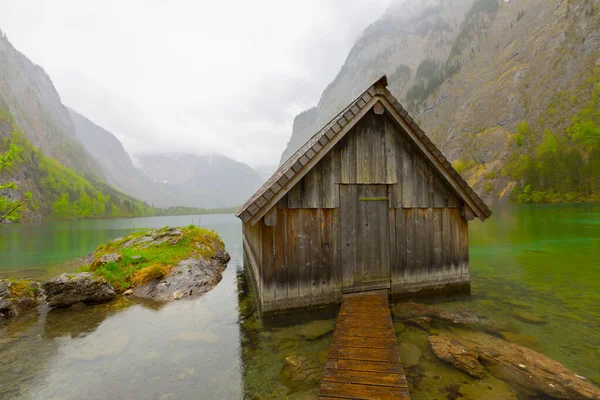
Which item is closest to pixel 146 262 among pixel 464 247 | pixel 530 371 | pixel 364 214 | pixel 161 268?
pixel 161 268

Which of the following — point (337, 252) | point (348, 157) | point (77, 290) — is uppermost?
point (348, 157)

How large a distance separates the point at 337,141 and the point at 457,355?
6.16m

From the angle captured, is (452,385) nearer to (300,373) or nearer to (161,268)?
(300,373)

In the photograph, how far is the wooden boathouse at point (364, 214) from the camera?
793 centimetres

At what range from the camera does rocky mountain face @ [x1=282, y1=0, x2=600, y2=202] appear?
7106 cm

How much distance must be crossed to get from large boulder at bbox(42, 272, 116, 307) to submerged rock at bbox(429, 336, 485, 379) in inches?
483

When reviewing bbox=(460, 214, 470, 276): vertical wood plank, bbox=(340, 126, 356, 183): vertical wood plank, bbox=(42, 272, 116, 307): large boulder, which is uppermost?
bbox=(340, 126, 356, 183): vertical wood plank

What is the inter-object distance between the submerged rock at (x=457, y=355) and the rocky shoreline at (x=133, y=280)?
382 inches

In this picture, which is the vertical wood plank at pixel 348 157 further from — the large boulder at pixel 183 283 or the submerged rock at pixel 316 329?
→ the large boulder at pixel 183 283

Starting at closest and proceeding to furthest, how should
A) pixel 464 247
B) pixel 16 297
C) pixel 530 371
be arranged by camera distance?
pixel 530 371 < pixel 464 247 < pixel 16 297

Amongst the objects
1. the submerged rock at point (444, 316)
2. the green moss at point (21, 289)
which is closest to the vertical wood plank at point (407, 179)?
the submerged rock at point (444, 316)

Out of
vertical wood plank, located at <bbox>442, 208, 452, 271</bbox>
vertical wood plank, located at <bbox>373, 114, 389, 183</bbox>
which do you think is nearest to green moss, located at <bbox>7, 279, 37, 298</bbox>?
vertical wood plank, located at <bbox>373, 114, 389, 183</bbox>

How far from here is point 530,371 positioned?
541cm

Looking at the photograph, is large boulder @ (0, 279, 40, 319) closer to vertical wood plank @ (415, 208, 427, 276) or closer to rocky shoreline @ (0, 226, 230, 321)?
rocky shoreline @ (0, 226, 230, 321)
